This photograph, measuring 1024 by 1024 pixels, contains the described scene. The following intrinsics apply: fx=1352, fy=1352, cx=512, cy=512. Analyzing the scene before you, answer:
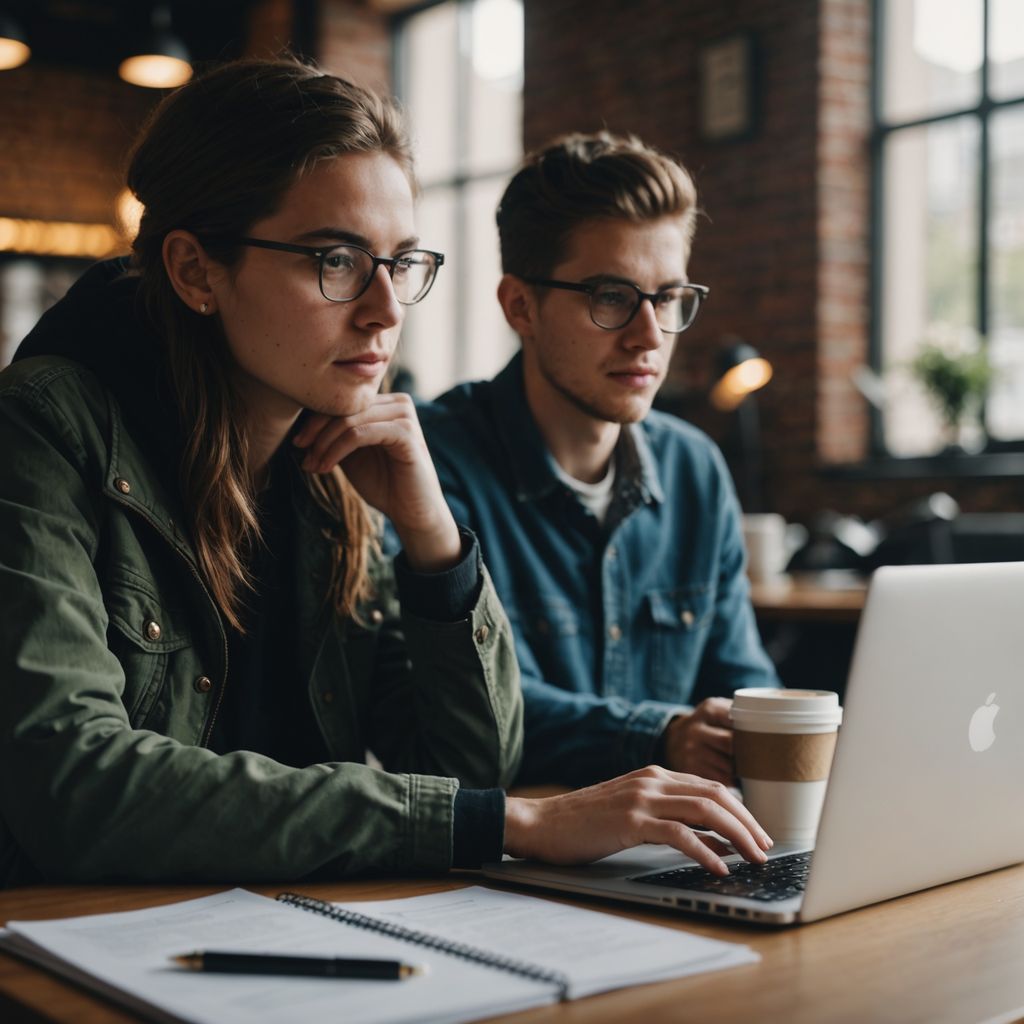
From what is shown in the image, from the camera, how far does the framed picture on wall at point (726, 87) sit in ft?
18.6

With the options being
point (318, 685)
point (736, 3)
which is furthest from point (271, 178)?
point (736, 3)

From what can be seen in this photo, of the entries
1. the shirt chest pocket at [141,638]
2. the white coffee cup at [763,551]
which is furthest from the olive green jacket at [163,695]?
A: the white coffee cup at [763,551]

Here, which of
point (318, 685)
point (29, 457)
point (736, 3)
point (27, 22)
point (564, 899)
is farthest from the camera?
point (27, 22)

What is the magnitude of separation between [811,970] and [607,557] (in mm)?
1129

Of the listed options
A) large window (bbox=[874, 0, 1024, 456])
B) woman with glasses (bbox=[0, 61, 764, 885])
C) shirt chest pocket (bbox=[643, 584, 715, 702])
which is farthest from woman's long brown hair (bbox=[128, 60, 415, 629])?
large window (bbox=[874, 0, 1024, 456])

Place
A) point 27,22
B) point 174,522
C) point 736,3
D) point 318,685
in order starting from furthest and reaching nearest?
point 27,22, point 736,3, point 318,685, point 174,522

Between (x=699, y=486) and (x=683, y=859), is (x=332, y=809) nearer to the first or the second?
(x=683, y=859)

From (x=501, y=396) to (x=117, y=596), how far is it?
2.96 ft

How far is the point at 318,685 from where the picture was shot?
4.71 ft

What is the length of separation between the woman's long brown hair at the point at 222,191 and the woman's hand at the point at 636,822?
1.32ft

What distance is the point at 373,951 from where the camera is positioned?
2.75 feet

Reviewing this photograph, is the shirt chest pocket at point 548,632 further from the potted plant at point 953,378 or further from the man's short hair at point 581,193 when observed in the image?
the potted plant at point 953,378

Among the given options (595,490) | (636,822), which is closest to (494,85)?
(595,490)

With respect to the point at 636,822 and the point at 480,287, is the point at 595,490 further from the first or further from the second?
the point at 480,287
